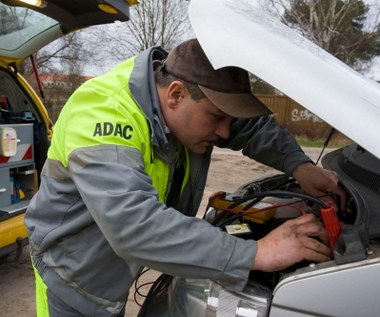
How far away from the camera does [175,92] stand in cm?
136

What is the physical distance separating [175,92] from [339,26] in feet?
79.9

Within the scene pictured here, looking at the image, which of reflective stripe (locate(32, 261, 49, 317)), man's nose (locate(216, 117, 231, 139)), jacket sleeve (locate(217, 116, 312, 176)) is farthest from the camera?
jacket sleeve (locate(217, 116, 312, 176))

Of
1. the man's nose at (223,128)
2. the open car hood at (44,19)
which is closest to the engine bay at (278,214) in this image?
the man's nose at (223,128)

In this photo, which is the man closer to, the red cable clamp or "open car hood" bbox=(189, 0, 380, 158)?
the red cable clamp

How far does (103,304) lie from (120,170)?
2.08ft

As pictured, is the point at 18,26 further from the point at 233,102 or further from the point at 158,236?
the point at 158,236

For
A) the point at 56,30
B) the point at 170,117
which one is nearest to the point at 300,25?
the point at 56,30

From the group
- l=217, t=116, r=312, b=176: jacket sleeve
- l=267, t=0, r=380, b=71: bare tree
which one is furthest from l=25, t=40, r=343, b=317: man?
l=267, t=0, r=380, b=71: bare tree

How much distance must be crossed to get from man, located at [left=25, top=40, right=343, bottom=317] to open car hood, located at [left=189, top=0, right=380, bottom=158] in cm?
19

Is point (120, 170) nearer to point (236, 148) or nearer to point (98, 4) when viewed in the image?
point (236, 148)

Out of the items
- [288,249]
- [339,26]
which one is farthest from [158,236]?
[339,26]

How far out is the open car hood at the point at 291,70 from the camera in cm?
96

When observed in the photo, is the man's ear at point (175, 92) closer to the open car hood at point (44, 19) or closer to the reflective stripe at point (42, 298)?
the reflective stripe at point (42, 298)

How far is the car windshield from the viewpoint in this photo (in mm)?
3353
